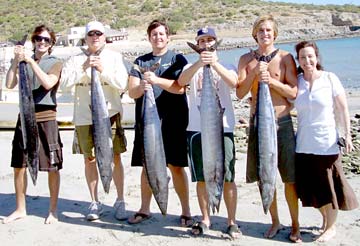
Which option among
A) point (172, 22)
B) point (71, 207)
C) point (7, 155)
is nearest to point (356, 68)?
point (7, 155)

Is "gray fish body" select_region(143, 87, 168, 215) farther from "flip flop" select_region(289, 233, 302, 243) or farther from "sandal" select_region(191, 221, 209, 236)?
"flip flop" select_region(289, 233, 302, 243)

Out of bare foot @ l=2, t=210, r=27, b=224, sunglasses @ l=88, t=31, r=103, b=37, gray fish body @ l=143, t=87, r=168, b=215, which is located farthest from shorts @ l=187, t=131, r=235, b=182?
bare foot @ l=2, t=210, r=27, b=224

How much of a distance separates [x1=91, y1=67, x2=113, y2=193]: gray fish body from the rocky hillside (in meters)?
69.5

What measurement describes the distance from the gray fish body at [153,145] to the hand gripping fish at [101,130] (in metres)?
0.40

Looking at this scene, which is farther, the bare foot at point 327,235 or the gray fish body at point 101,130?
the gray fish body at point 101,130

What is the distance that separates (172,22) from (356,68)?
52.6 metres

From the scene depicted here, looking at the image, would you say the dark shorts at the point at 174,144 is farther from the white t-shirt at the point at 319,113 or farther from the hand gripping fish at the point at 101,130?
the white t-shirt at the point at 319,113

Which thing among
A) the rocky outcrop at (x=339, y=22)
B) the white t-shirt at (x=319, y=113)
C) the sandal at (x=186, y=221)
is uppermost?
the rocky outcrop at (x=339, y=22)

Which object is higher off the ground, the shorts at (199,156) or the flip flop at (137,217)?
the shorts at (199,156)

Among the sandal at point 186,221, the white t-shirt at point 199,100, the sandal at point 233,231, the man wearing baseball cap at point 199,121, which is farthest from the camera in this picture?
the sandal at point 186,221

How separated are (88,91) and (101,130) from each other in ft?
1.85

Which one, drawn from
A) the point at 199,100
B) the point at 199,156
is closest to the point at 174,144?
the point at 199,156

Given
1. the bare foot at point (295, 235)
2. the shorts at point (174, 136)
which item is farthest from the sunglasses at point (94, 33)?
the bare foot at point (295, 235)

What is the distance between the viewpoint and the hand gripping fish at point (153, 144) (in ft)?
15.3
